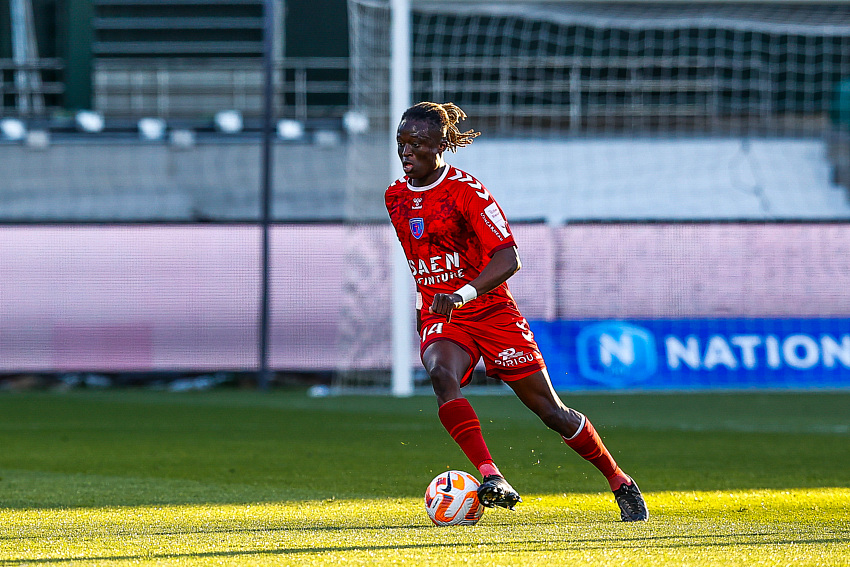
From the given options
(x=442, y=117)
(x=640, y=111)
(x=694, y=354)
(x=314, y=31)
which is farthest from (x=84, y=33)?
(x=442, y=117)

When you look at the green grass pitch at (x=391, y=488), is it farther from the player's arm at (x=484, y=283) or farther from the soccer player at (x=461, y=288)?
the player's arm at (x=484, y=283)

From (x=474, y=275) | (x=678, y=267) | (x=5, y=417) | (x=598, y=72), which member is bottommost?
(x=5, y=417)

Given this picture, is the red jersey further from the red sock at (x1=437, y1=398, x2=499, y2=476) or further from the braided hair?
the red sock at (x1=437, y1=398, x2=499, y2=476)

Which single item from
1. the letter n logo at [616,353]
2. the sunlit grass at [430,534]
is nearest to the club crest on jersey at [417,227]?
the sunlit grass at [430,534]

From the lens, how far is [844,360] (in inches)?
575

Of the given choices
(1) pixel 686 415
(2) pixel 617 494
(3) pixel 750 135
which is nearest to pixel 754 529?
(2) pixel 617 494

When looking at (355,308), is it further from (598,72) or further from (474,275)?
(474,275)

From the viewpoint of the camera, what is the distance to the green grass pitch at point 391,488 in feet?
14.0

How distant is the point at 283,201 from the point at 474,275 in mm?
13930

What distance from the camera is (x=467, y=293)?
4938 millimetres

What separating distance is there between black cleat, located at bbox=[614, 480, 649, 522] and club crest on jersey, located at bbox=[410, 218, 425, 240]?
1.29 meters

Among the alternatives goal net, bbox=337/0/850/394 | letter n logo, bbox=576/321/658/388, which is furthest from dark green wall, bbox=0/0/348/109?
letter n logo, bbox=576/321/658/388

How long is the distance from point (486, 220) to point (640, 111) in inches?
615

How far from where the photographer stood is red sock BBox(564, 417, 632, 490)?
5.23 m
